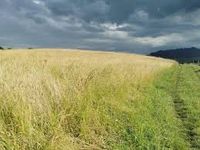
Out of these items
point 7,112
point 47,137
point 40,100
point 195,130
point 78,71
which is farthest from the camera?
point 78,71

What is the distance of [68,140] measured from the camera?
24.8 ft

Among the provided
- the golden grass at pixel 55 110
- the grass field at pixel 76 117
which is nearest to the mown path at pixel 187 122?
the grass field at pixel 76 117

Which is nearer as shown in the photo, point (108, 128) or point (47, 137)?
point (47, 137)

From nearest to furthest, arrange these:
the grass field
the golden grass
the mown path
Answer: the golden grass
the grass field
the mown path

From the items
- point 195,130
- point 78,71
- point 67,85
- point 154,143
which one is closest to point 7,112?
point 67,85

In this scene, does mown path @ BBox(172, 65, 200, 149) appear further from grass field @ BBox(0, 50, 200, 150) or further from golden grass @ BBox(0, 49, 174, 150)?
golden grass @ BBox(0, 49, 174, 150)

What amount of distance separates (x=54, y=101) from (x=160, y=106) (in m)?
5.58

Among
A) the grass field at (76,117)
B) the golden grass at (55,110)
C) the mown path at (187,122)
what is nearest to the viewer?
the golden grass at (55,110)

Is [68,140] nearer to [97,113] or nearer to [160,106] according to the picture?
[97,113]

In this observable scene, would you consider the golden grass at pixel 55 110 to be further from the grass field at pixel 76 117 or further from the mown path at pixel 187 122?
the mown path at pixel 187 122

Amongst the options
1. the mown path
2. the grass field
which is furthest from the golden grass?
the mown path

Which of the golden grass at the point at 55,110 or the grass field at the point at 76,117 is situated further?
the grass field at the point at 76,117

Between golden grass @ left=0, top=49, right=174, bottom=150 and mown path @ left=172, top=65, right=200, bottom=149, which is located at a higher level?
golden grass @ left=0, top=49, right=174, bottom=150

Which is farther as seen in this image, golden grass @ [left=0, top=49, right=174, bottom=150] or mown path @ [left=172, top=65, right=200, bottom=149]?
mown path @ [left=172, top=65, right=200, bottom=149]
